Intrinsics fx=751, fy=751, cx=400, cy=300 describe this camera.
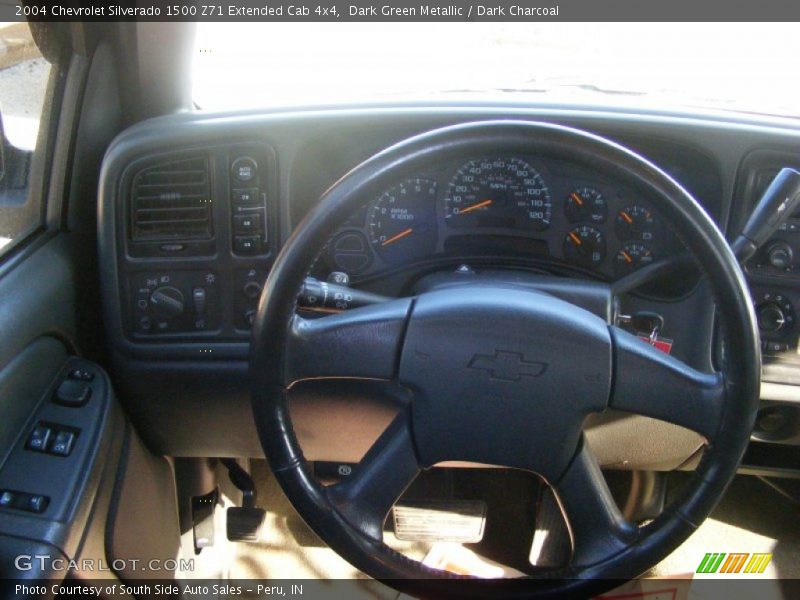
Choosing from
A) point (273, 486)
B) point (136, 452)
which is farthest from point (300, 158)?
point (273, 486)

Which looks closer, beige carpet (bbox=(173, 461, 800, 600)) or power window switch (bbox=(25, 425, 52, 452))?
power window switch (bbox=(25, 425, 52, 452))

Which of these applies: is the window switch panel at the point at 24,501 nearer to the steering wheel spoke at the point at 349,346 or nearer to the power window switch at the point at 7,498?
the power window switch at the point at 7,498

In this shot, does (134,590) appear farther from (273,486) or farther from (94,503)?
(273,486)

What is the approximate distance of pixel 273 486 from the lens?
2238mm

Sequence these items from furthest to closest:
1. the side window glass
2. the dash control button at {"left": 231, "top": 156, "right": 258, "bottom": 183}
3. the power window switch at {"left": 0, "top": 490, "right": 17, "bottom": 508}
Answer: the dash control button at {"left": 231, "top": 156, "right": 258, "bottom": 183}
the side window glass
the power window switch at {"left": 0, "top": 490, "right": 17, "bottom": 508}

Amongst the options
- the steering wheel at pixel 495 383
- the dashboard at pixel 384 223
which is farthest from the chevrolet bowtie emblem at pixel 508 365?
the dashboard at pixel 384 223

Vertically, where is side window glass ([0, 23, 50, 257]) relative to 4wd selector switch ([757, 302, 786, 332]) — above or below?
above

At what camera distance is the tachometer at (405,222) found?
1.52m

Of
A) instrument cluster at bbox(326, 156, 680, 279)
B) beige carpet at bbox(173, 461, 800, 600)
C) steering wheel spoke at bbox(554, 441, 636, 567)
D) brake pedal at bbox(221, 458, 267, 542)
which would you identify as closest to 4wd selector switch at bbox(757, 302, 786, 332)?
instrument cluster at bbox(326, 156, 680, 279)

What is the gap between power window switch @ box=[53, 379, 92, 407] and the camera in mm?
1400

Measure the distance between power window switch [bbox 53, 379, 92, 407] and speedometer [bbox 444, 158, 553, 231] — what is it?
2.58 ft

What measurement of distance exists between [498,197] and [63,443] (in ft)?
3.08

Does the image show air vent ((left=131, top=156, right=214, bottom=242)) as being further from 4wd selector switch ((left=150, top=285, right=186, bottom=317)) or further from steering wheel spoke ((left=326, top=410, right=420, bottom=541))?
steering wheel spoke ((left=326, top=410, right=420, bottom=541))

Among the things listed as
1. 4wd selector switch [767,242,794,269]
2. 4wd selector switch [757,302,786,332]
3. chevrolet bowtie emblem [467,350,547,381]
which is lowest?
4wd selector switch [757,302,786,332]
